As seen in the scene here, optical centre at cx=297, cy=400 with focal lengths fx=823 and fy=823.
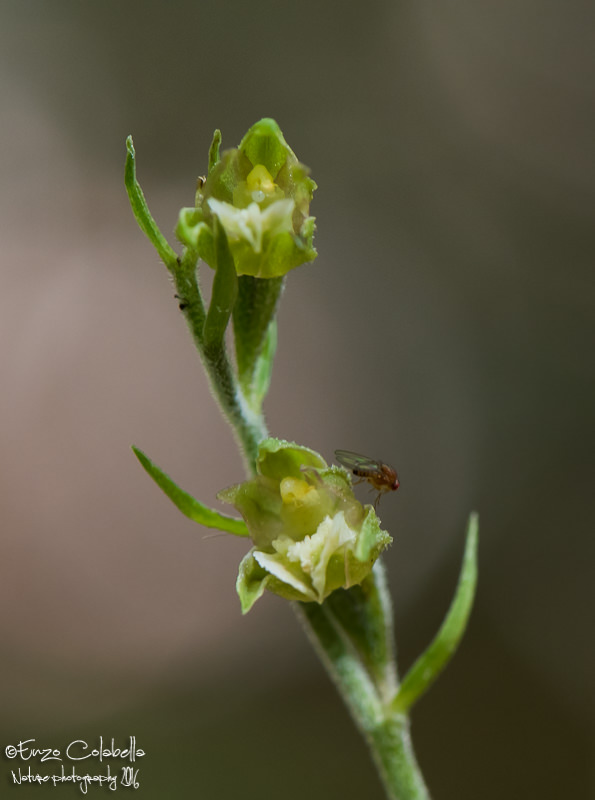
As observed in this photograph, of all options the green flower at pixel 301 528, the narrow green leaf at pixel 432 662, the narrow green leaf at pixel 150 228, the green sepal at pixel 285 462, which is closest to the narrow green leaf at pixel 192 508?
the green flower at pixel 301 528

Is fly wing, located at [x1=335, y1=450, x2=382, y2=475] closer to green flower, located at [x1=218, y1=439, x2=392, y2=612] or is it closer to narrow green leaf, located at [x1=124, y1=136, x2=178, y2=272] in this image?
green flower, located at [x1=218, y1=439, x2=392, y2=612]

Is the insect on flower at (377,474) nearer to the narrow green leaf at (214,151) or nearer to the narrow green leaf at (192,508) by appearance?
the narrow green leaf at (192,508)

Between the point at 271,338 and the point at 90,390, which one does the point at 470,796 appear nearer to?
the point at 90,390

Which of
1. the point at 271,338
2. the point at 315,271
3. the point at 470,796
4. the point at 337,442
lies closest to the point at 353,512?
the point at 271,338

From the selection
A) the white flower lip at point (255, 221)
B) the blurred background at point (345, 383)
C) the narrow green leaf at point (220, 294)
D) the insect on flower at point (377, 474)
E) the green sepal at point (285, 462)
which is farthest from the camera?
the blurred background at point (345, 383)

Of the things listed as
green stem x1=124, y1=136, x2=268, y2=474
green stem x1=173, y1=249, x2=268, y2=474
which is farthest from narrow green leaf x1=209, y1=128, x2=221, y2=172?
green stem x1=173, y1=249, x2=268, y2=474
